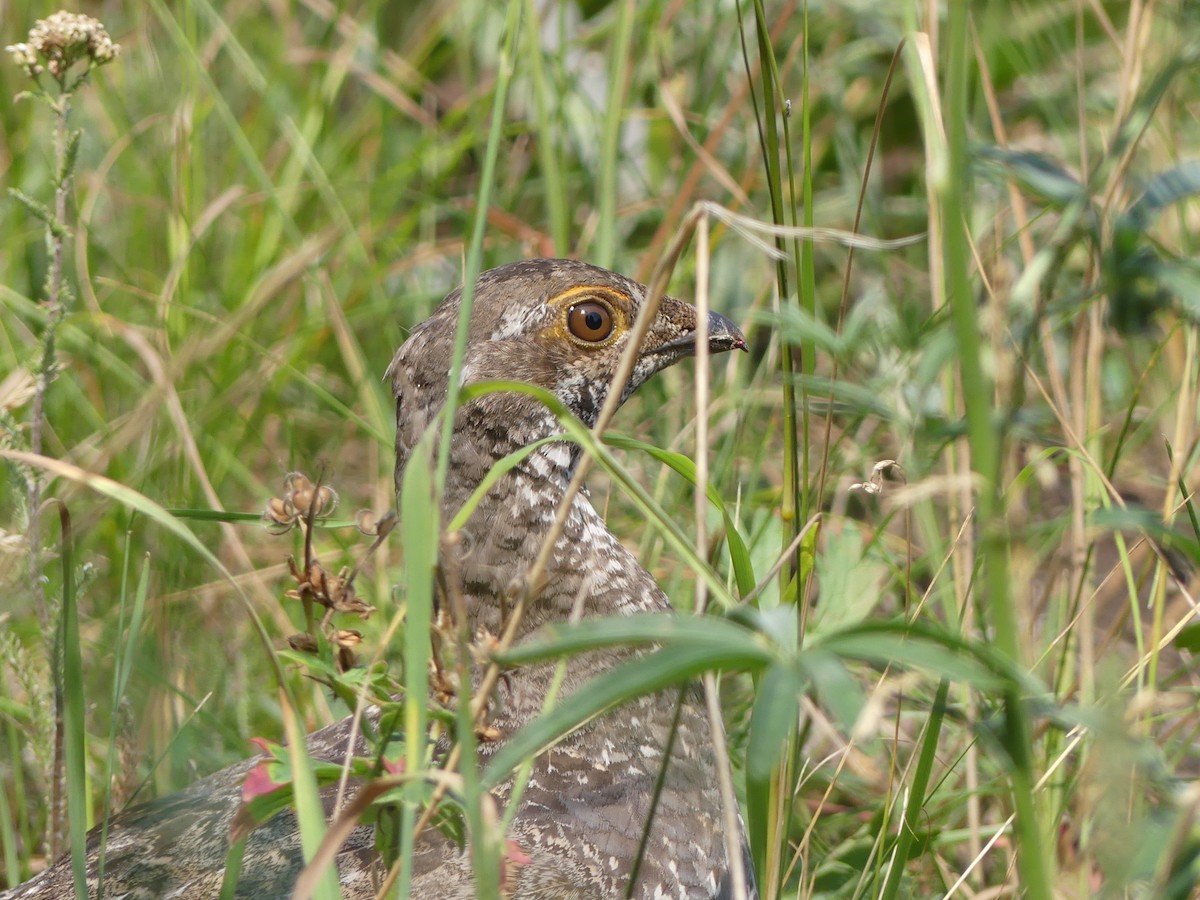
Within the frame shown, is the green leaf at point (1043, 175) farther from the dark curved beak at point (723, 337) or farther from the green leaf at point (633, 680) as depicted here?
the dark curved beak at point (723, 337)

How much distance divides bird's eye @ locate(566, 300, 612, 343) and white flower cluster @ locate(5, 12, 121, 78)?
1.09 meters

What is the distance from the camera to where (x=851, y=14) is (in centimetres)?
577

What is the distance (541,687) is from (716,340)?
3.18ft

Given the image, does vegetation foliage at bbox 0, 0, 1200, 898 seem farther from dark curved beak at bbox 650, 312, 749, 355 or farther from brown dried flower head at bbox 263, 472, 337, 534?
dark curved beak at bbox 650, 312, 749, 355

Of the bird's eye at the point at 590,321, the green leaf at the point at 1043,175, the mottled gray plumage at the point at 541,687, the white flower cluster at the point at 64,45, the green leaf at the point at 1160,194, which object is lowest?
the mottled gray plumage at the point at 541,687

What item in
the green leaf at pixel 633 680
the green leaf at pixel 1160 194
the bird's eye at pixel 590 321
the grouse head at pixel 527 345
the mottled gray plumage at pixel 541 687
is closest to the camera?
the green leaf at pixel 633 680

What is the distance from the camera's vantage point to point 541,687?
2691mm

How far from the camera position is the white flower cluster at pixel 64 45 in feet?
9.45

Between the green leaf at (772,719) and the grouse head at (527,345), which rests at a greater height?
the grouse head at (527,345)

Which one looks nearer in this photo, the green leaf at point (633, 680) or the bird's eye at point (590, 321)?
the green leaf at point (633, 680)

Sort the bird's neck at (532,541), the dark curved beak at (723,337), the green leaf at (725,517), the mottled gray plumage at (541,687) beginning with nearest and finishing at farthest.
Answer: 1. the green leaf at (725,517)
2. the mottled gray plumage at (541,687)
3. the bird's neck at (532,541)
4. the dark curved beak at (723,337)

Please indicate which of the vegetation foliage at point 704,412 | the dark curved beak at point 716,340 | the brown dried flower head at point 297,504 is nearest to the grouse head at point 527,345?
the dark curved beak at point 716,340

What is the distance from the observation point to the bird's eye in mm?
3088

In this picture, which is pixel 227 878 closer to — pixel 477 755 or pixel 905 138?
pixel 477 755
